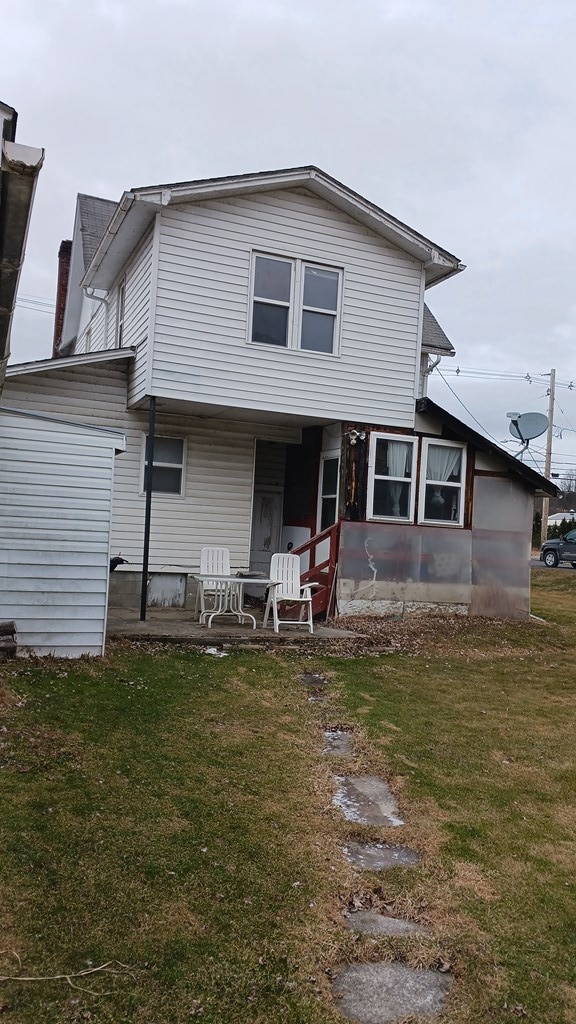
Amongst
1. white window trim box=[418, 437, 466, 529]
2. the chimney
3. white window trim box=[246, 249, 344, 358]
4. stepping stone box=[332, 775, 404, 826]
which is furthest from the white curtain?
the chimney

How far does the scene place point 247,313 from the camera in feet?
35.7

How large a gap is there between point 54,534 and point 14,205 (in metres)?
5.00

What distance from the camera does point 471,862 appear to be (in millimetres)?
3789

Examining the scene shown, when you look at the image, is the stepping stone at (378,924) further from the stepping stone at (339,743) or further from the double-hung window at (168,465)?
the double-hung window at (168,465)

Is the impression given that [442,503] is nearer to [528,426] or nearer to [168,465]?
[168,465]

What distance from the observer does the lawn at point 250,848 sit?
265 centimetres

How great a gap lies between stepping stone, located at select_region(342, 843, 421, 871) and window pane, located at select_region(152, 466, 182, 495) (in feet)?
27.9

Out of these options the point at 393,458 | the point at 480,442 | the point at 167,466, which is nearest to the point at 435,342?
the point at 480,442

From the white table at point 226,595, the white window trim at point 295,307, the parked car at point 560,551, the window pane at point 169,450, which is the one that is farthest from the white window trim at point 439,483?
the parked car at point 560,551

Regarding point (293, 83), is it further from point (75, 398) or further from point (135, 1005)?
point (135, 1005)

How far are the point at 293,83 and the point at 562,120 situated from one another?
5.62 m

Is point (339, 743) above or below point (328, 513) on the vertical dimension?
below

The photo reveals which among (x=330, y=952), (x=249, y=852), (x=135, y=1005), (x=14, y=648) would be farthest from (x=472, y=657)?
(x=135, y=1005)

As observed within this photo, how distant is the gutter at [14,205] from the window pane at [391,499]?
29.0 feet
